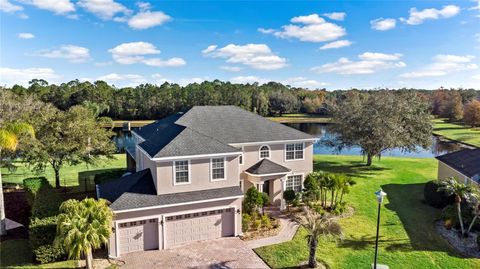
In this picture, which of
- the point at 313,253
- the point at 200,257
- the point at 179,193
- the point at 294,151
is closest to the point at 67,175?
the point at 179,193

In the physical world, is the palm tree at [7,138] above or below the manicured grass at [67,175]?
above

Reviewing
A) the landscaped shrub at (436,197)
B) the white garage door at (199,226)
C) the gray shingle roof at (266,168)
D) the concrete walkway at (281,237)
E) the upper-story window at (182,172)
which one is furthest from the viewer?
the landscaped shrub at (436,197)

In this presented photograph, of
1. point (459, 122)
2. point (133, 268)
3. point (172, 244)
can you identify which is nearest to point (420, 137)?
point (172, 244)

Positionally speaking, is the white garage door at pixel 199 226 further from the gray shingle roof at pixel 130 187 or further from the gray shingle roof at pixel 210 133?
the gray shingle roof at pixel 210 133

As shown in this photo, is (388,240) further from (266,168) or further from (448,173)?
(448,173)

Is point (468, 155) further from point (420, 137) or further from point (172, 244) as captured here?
point (172, 244)

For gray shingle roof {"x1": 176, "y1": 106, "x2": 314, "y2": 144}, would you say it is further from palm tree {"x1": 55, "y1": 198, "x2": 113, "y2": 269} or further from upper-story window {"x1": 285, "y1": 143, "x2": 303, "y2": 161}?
palm tree {"x1": 55, "y1": 198, "x2": 113, "y2": 269}

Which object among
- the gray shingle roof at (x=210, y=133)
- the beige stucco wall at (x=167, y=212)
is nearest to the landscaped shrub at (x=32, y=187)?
the gray shingle roof at (x=210, y=133)

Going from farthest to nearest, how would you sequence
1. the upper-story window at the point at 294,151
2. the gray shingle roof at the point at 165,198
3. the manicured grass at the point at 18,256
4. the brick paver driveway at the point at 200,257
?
the upper-story window at the point at 294,151
the gray shingle roof at the point at 165,198
the brick paver driveway at the point at 200,257
the manicured grass at the point at 18,256
